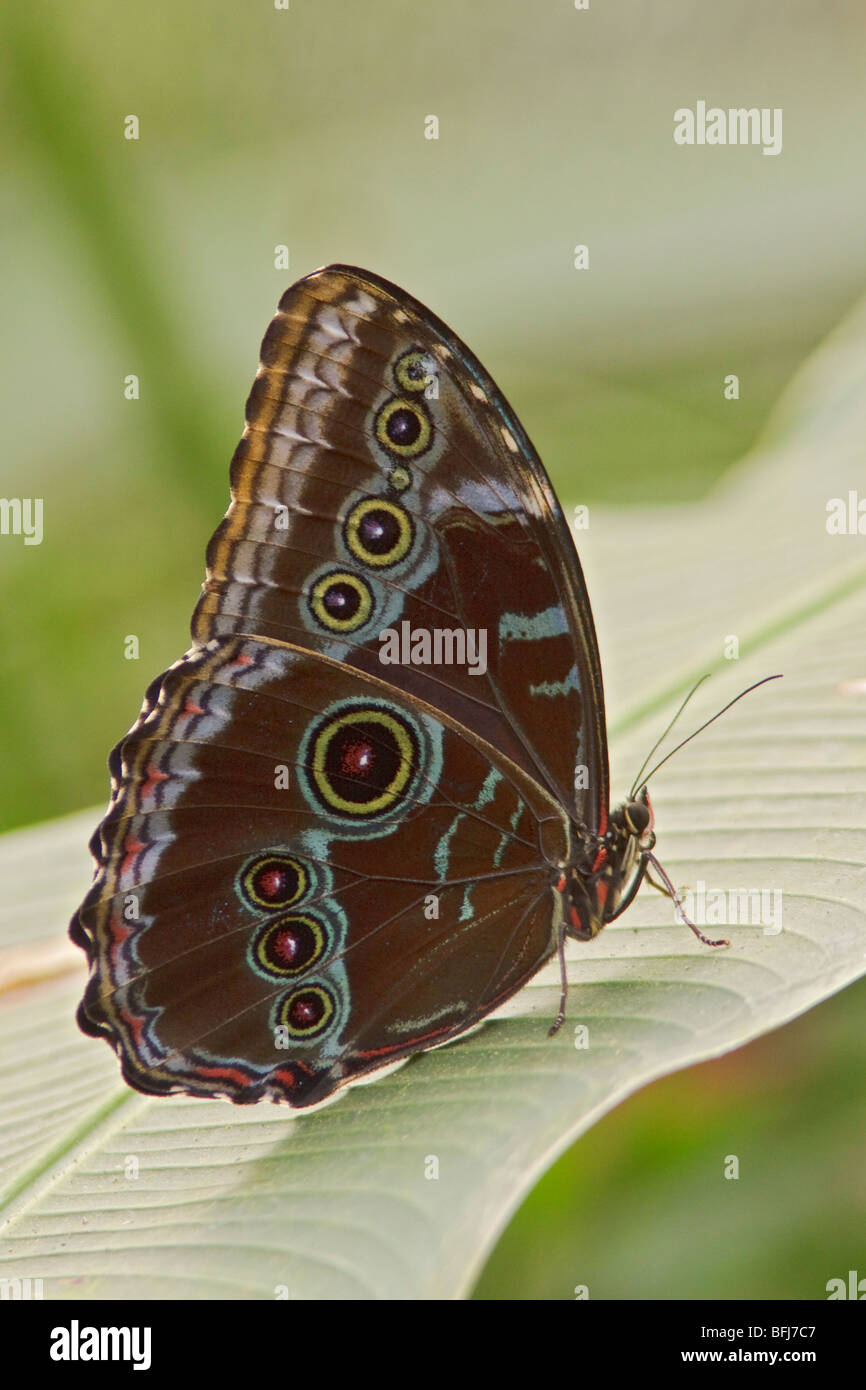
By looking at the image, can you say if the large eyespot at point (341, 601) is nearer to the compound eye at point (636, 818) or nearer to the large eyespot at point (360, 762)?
the large eyespot at point (360, 762)

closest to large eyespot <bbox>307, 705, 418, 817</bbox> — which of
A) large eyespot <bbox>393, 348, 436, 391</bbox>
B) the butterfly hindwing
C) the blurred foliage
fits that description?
the butterfly hindwing

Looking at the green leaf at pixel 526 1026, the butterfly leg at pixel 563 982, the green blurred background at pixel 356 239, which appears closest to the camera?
the green leaf at pixel 526 1026

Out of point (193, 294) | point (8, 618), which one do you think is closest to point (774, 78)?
point (193, 294)

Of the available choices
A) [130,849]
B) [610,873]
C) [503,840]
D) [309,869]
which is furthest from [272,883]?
[610,873]

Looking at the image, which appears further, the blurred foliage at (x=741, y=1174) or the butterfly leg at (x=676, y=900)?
the blurred foliage at (x=741, y=1174)

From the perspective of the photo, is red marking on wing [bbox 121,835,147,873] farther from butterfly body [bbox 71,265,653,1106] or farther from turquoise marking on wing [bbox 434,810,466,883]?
turquoise marking on wing [bbox 434,810,466,883]

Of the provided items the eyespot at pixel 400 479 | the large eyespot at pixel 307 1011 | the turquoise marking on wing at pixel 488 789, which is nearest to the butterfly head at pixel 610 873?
the turquoise marking on wing at pixel 488 789
